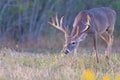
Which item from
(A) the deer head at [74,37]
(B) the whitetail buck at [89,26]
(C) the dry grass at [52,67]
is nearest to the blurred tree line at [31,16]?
(B) the whitetail buck at [89,26]

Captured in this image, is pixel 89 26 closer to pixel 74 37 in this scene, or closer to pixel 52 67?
pixel 74 37

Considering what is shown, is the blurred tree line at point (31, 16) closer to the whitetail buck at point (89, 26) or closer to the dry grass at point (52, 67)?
the whitetail buck at point (89, 26)

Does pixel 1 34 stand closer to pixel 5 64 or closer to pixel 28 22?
pixel 28 22

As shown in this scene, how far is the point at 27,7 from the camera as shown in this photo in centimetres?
2288

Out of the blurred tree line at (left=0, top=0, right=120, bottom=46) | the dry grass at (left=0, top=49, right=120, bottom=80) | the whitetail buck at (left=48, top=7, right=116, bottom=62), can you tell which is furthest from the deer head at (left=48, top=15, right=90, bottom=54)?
the blurred tree line at (left=0, top=0, right=120, bottom=46)

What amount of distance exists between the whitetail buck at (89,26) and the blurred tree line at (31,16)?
25.1 ft

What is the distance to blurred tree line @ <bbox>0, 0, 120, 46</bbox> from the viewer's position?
23031mm

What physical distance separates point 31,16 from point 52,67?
12.0 meters

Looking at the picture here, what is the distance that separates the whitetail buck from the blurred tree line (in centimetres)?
764

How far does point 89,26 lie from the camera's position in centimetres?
1370

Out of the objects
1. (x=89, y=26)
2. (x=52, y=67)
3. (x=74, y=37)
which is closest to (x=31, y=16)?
(x=89, y=26)

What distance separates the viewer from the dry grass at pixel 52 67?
10.0 meters

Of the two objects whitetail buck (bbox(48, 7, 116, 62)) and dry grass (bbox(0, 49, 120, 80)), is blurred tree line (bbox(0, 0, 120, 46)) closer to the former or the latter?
whitetail buck (bbox(48, 7, 116, 62))

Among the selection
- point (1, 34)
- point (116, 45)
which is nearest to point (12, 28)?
point (1, 34)
